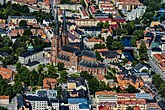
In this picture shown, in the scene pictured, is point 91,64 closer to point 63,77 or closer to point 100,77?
point 100,77

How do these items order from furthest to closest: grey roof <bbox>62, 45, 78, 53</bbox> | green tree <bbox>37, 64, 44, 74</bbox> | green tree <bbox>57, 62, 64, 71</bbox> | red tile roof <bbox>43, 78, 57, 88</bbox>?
1. grey roof <bbox>62, 45, 78, 53</bbox>
2. green tree <bbox>57, 62, 64, 71</bbox>
3. green tree <bbox>37, 64, 44, 74</bbox>
4. red tile roof <bbox>43, 78, 57, 88</bbox>

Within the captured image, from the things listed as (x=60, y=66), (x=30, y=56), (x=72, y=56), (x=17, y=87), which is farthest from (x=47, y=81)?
(x=30, y=56)

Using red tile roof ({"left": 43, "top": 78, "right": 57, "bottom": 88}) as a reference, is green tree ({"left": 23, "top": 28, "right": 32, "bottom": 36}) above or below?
above

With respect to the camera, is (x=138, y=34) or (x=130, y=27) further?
(x=130, y=27)

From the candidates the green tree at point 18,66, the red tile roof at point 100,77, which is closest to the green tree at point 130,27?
the red tile roof at point 100,77

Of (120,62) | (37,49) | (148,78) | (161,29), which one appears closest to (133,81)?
(148,78)

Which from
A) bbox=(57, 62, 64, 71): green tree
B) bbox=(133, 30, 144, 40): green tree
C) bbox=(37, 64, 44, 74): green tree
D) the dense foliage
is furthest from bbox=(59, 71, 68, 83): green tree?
bbox=(133, 30, 144, 40): green tree

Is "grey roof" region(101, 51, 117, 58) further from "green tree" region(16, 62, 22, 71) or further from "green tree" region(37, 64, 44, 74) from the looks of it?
"green tree" region(16, 62, 22, 71)

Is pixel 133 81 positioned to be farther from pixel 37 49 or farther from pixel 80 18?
pixel 80 18

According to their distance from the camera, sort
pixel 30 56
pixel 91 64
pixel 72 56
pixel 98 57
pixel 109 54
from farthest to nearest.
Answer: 1. pixel 109 54
2. pixel 30 56
3. pixel 98 57
4. pixel 72 56
5. pixel 91 64

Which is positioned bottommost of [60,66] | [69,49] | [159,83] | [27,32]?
[159,83]
